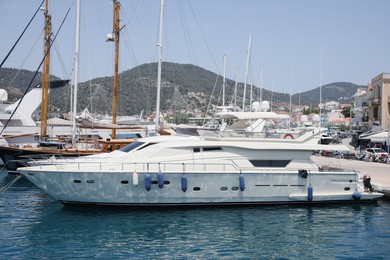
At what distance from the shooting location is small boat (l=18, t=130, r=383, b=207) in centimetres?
1561

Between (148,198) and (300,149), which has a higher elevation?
(300,149)

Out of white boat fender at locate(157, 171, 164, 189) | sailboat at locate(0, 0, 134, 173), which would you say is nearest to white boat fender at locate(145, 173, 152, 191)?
white boat fender at locate(157, 171, 164, 189)

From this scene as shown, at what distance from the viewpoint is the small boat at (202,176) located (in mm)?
15609

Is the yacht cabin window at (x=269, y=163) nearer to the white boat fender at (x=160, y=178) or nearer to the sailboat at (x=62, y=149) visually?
the white boat fender at (x=160, y=178)

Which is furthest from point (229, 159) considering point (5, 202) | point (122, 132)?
point (122, 132)

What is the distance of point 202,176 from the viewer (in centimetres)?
1595

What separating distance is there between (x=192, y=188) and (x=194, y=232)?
2.90 metres

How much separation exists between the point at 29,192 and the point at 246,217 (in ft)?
34.0

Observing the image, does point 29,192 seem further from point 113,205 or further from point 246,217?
point 246,217

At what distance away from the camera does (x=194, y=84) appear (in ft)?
485

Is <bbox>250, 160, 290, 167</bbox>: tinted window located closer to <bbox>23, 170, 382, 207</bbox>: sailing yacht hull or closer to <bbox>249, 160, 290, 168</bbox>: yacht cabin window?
<bbox>249, 160, 290, 168</bbox>: yacht cabin window

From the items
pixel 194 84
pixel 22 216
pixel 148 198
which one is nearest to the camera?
pixel 22 216

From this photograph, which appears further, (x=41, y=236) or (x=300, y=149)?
(x=300, y=149)

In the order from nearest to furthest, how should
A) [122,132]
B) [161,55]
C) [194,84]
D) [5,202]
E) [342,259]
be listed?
[342,259] → [5,202] → [161,55] → [122,132] → [194,84]
